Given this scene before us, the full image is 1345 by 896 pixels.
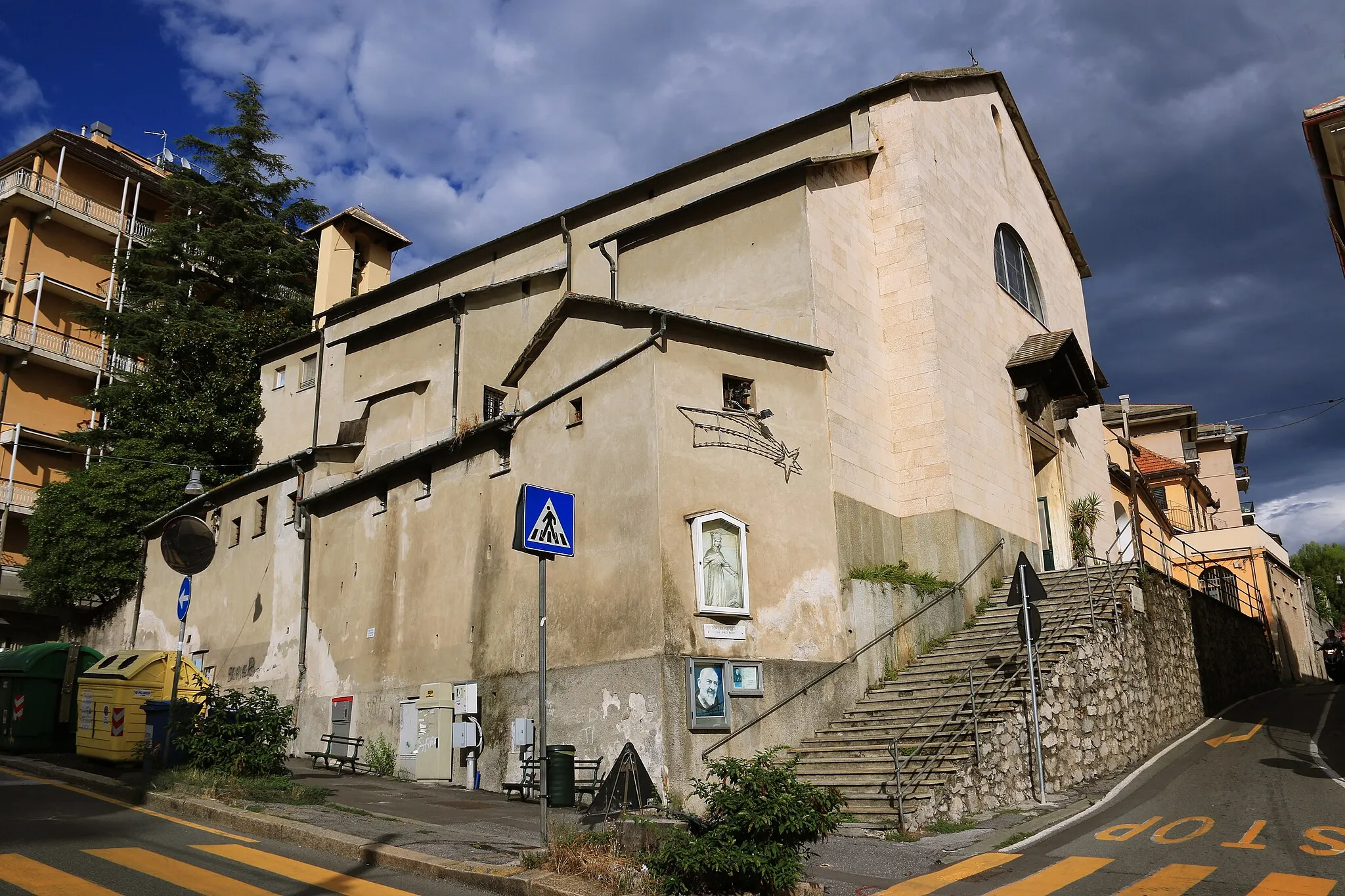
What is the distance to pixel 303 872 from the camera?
7973 mm

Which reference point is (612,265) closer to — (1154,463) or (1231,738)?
(1231,738)

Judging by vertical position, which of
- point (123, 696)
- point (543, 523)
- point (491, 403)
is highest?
point (491, 403)

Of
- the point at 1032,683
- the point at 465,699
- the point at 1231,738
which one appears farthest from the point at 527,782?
the point at 1231,738

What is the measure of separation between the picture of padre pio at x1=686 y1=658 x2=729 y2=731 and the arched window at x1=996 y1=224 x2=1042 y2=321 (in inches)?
572

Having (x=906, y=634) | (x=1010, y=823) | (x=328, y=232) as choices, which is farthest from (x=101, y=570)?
(x=1010, y=823)

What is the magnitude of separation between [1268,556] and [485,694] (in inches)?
1349

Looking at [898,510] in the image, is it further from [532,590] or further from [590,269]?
[590,269]

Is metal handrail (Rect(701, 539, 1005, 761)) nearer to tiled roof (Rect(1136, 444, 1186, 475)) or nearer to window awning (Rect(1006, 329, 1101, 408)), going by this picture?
window awning (Rect(1006, 329, 1101, 408))

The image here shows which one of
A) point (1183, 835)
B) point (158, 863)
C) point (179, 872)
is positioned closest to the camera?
point (179, 872)

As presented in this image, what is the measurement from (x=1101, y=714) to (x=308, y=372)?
23813 millimetres

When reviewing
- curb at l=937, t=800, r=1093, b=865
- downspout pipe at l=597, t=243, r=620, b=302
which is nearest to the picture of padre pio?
curb at l=937, t=800, r=1093, b=865

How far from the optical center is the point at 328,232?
1282 inches

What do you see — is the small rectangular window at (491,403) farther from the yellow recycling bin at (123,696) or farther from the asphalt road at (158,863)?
the asphalt road at (158,863)

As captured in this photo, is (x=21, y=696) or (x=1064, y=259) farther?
(x=1064, y=259)
